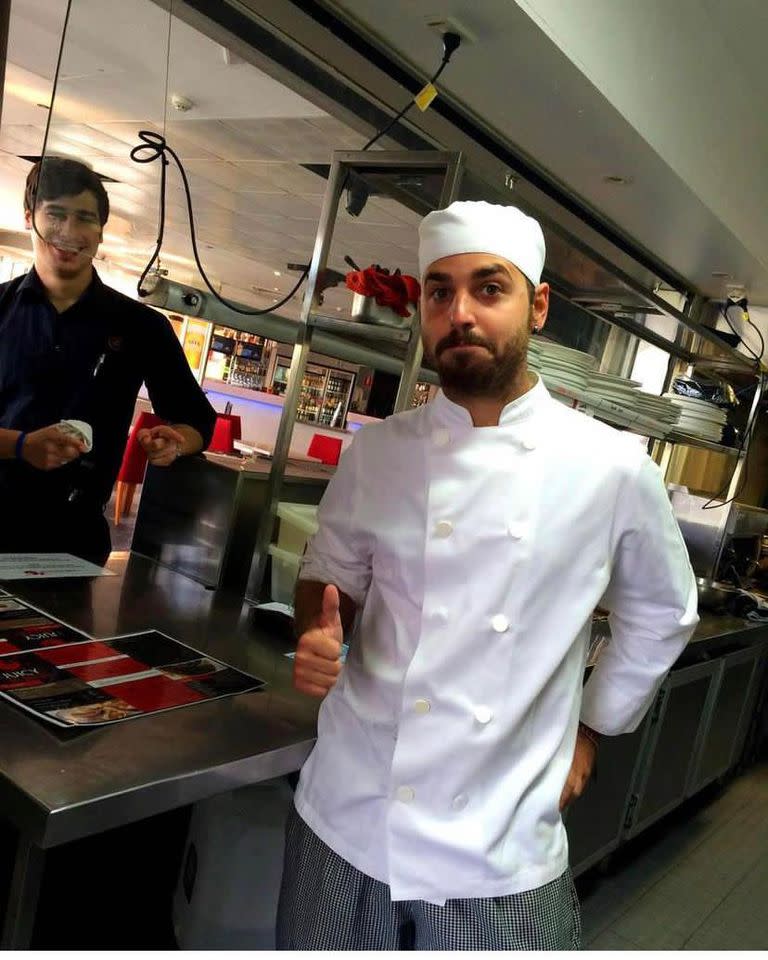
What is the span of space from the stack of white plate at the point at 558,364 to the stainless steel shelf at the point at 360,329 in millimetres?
697

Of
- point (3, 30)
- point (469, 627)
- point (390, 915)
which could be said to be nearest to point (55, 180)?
point (3, 30)

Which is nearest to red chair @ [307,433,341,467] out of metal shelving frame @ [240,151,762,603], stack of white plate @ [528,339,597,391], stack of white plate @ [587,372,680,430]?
stack of white plate @ [587,372,680,430]

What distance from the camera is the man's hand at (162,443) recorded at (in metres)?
2.13

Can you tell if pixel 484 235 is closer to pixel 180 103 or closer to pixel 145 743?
pixel 145 743

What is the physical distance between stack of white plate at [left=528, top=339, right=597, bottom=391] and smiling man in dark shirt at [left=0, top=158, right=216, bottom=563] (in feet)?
3.65

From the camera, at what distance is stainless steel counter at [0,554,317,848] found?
40.3 inches

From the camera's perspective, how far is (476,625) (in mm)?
1179

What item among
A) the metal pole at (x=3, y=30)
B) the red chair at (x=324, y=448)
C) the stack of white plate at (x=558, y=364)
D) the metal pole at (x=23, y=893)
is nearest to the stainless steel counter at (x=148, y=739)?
the metal pole at (x=23, y=893)

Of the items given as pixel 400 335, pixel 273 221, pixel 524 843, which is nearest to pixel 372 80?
pixel 400 335

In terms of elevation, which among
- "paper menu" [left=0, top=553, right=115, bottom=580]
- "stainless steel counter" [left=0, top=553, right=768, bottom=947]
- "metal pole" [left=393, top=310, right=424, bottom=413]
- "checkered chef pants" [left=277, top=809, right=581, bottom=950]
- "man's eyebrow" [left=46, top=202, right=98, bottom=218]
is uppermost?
"man's eyebrow" [left=46, top=202, right=98, bottom=218]

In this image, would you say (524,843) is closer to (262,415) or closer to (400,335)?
(400,335)

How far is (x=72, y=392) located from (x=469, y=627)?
144 cm

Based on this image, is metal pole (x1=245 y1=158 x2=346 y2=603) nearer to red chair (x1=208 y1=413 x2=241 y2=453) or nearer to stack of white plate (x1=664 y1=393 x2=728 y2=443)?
stack of white plate (x1=664 y1=393 x2=728 y2=443)

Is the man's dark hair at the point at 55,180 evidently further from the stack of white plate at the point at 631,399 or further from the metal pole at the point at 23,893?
the stack of white plate at the point at 631,399
